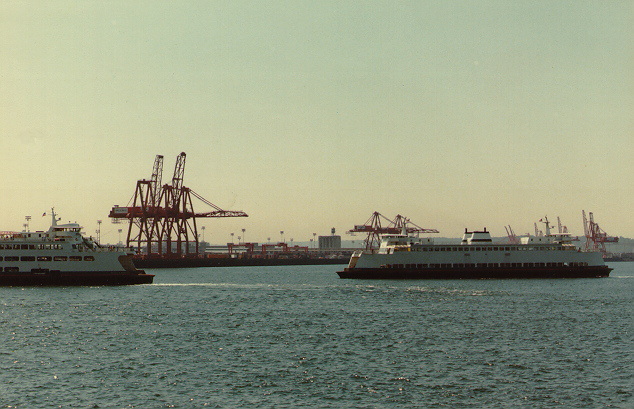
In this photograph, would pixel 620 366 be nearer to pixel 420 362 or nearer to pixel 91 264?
pixel 420 362

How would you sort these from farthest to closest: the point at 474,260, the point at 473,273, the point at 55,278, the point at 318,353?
the point at 474,260 → the point at 473,273 → the point at 55,278 → the point at 318,353

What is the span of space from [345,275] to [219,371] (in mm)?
75598

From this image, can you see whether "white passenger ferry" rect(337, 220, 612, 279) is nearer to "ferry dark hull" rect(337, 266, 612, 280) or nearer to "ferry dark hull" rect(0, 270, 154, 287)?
"ferry dark hull" rect(337, 266, 612, 280)

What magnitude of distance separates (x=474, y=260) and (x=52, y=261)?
64267 mm

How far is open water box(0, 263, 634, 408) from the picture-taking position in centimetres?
3181

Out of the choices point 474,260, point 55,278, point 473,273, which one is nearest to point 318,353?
point 55,278

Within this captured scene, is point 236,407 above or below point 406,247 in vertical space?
below

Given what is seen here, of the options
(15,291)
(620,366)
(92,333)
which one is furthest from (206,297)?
(620,366)

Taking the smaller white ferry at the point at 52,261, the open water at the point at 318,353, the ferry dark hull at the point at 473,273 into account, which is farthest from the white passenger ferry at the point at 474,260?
the smaller white ferry at the point at 52,261

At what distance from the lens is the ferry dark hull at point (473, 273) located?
10994 centimetres

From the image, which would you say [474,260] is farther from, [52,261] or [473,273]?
[52,261]

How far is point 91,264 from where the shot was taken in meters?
95.5

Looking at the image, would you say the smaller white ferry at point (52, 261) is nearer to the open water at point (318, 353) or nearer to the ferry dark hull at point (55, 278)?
the ferry dark hull at point (55, 278)

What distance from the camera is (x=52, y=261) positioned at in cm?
9488
